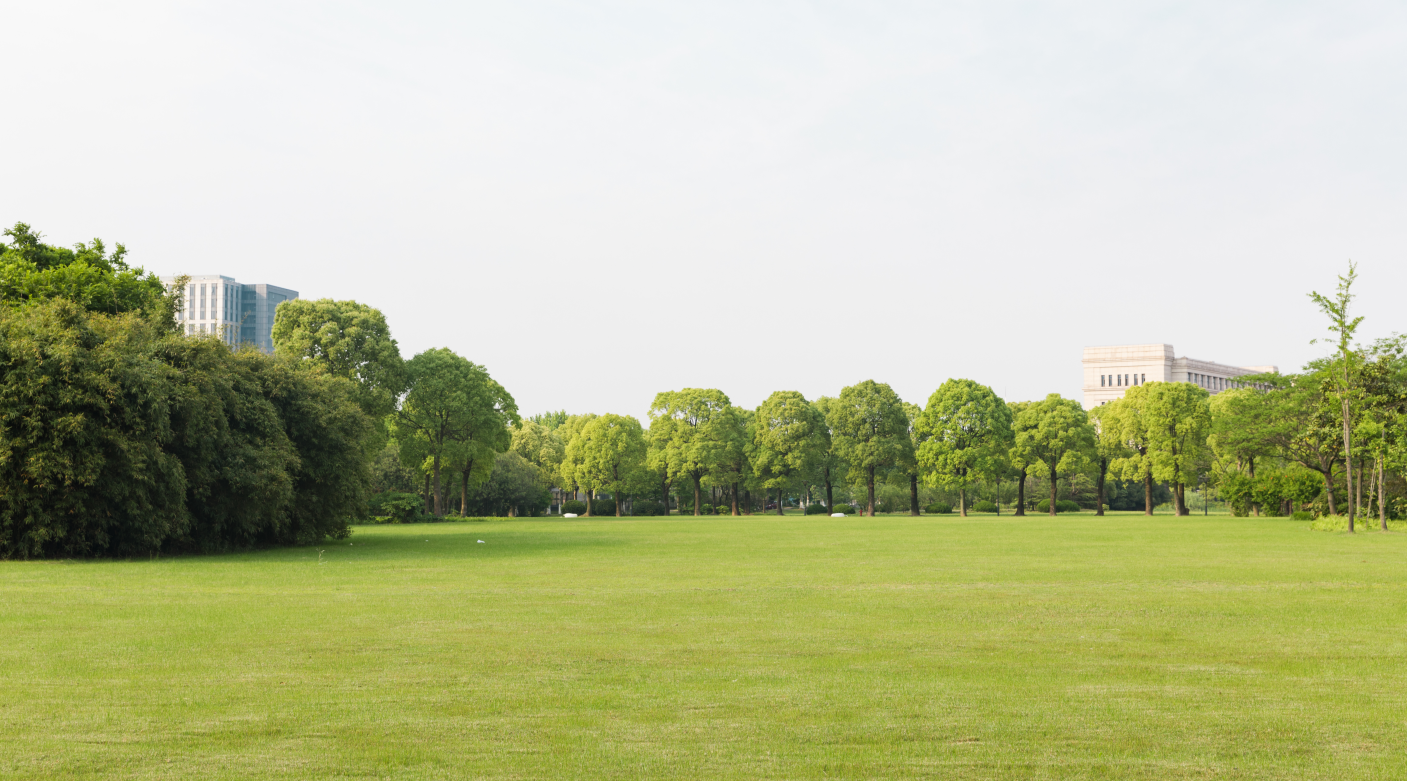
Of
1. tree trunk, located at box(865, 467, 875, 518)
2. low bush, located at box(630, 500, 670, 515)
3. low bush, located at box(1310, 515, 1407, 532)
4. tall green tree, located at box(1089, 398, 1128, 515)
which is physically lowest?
low bush, located at box(630, 500, 670, 515)

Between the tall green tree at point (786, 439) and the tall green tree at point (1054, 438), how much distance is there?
51.2 feet

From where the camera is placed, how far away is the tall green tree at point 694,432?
8231 centimetres

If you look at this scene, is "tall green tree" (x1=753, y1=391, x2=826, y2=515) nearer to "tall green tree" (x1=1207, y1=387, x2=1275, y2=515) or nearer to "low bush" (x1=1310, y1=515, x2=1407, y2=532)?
"tall green tree" (x1=1207, y1=387, x2=1275, y2=515)

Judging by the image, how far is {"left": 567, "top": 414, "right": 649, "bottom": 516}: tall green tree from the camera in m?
83.8

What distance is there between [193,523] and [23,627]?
16.5m

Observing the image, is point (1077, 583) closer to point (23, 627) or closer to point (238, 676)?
point (238, 676)

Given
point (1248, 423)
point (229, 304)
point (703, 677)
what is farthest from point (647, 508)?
point (229, 304)

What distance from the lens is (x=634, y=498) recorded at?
306ft

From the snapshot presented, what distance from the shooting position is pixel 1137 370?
A: 7141 inches

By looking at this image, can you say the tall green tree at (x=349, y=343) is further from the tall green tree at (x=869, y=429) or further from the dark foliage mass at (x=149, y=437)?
the tall green tree at (x=869, y=429)

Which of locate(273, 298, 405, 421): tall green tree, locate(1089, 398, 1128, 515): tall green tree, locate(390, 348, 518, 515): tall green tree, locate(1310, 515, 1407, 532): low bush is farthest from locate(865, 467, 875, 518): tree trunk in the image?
locate(273, 298, 405, 421): tall green tree

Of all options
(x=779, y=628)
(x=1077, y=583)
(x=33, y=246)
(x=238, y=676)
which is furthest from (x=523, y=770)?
(x=33, y=246)

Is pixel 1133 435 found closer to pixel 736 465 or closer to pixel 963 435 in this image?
pixel 963 435

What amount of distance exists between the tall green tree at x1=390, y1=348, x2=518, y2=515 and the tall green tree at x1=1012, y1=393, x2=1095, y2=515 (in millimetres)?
40084
